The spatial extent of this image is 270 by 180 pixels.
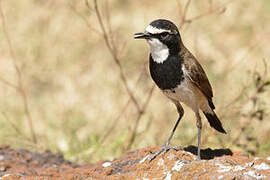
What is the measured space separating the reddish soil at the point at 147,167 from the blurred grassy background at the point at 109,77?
1695mm

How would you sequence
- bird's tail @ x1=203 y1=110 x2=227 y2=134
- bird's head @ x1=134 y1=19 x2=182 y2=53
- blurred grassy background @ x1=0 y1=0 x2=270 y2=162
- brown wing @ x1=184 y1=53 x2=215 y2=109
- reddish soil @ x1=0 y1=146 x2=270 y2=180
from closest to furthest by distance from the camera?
Answer: reddish soil @ x1=0 y1=146 x2=270 y2=180 < bird's head @ x1=134 y1=19 x2=182 y2=53 < brown wing @ x1=184 y1=53 x2=215 y2=109 < bird's tail @ x1=203 y1=110 x2=227 y2=134 < blurred grassy background @ x1=0 y1=0 x2=270 y2=162

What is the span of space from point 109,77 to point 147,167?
18.9 feet

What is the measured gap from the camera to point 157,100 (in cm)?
988

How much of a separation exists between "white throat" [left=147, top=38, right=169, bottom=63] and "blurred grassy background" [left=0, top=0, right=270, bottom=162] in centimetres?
202

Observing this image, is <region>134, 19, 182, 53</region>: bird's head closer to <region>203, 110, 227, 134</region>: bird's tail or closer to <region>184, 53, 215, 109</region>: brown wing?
<region>184, 53, 215, 109</region>: brown wing

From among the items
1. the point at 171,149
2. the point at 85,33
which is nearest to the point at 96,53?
the point at 85,33

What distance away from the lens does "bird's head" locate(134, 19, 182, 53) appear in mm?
A: 5305

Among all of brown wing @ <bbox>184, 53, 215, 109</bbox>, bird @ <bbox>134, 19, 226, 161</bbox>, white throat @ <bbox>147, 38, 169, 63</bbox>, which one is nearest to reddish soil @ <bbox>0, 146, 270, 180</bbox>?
bird @ <bbox>134, 19, 226, 161</bbox>

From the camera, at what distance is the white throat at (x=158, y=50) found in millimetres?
5380

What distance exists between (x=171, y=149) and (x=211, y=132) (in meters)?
1.92

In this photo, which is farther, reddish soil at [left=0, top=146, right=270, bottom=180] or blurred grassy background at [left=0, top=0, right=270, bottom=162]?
blurred grassy background at [left=0, top=0, right=270, bottom=162]

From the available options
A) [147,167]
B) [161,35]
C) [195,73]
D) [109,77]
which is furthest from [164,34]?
[109,77]

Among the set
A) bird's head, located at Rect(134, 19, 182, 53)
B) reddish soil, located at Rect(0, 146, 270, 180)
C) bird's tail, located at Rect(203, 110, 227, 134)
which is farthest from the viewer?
bird's tail, located at Rect(203, 110, 227, 134)

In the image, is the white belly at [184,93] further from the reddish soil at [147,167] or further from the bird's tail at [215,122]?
the bird's tail at [215,122]
